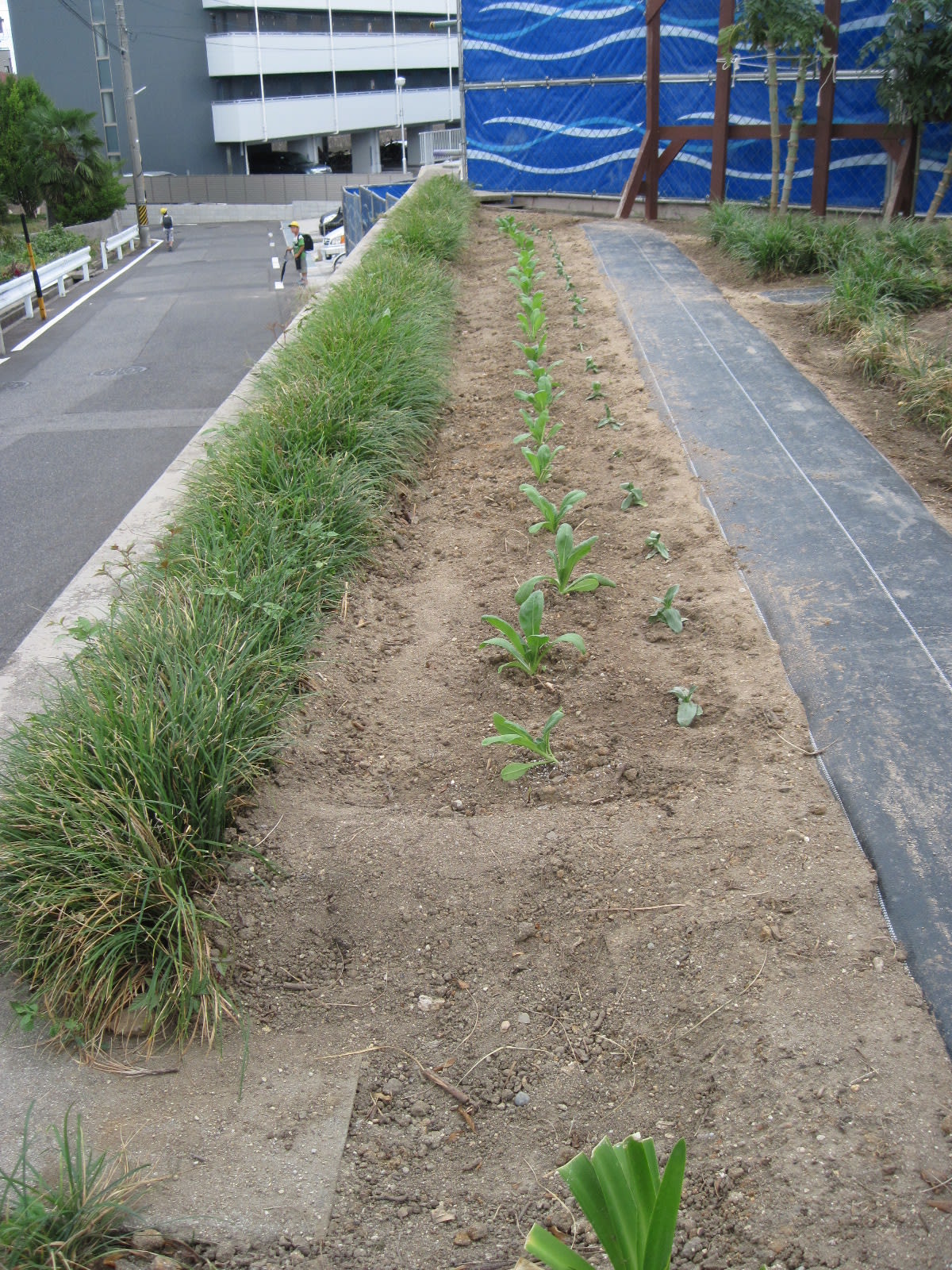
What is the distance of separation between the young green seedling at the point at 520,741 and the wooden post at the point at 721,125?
450 inches

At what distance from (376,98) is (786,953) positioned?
6321 cm

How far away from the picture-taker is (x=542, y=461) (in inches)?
222

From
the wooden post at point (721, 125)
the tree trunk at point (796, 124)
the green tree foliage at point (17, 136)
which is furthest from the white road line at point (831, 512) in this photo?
the green tree foliage at point (17, 136)

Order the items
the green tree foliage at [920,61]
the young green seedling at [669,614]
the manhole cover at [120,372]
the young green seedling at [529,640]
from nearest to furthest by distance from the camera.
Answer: the young green seedling at [529,640] → the young green seedling at [669,614] → the green tree foliage at [920,61] → the manhole cover at [120,372]

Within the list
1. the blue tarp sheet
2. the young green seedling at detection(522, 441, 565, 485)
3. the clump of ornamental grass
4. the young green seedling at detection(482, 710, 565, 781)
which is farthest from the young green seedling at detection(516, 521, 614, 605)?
the blue tarp sheet

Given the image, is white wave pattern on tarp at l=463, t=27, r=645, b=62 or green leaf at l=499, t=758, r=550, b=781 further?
white wave pattern on tarp at l=463, t=27, r=645, b=62

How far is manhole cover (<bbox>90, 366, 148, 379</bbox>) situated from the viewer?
14379 mm

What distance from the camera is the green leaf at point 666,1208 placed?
1812 mm

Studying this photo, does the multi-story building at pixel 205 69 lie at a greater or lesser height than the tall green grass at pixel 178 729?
greater

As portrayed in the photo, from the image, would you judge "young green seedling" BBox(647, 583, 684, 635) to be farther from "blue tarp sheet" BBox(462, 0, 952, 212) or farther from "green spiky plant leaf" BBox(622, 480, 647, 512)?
"blue tarp sheet" BBox(462, 0, 952, 212)

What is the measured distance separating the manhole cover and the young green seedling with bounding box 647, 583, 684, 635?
38.8 feet

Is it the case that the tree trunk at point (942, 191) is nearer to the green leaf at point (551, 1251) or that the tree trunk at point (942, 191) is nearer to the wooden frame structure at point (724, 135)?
the wooden frame structure at point (724, 135)

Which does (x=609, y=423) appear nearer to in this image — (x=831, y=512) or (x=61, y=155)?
(x=831, y=512)

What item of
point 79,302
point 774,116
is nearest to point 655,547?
point 774,116
